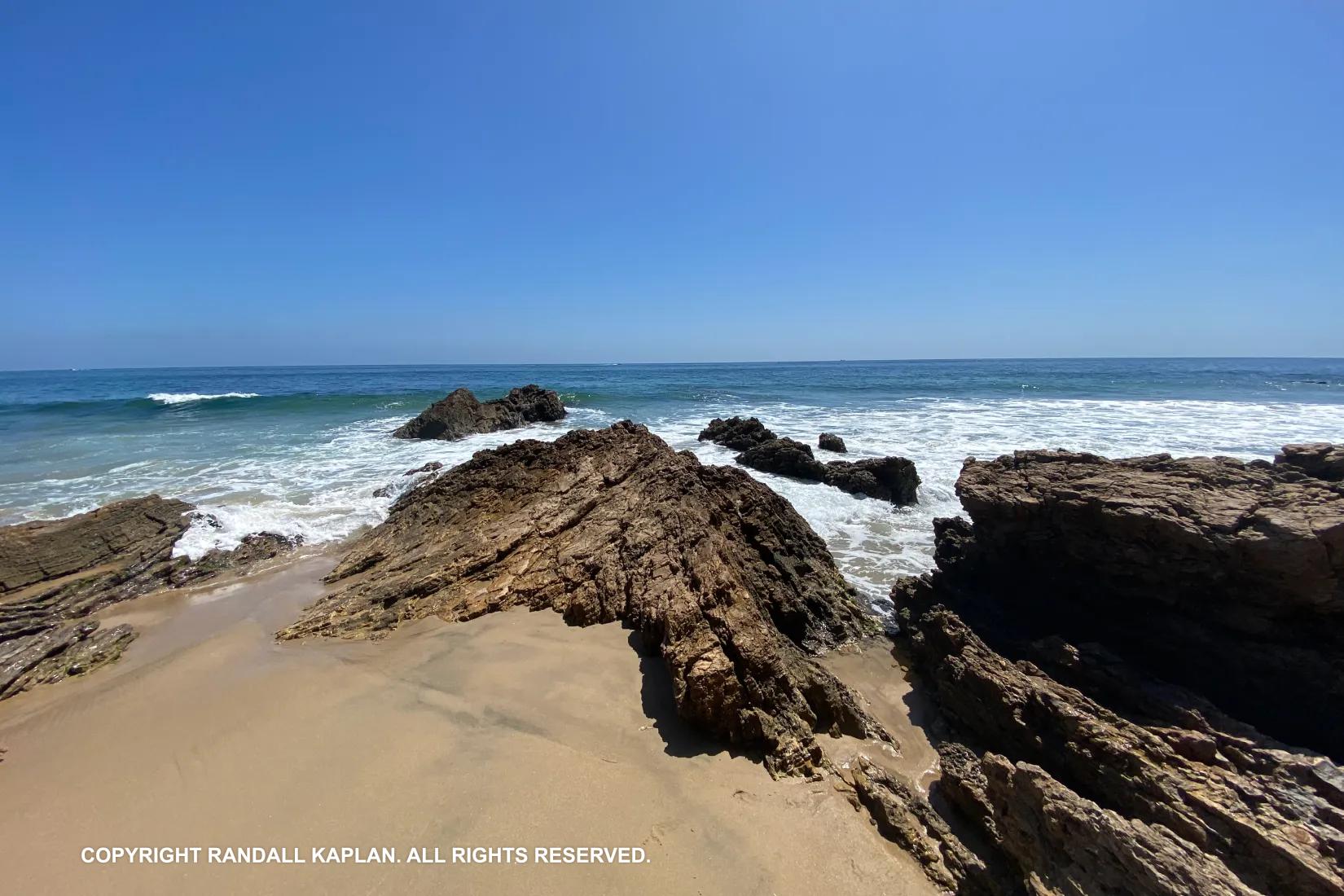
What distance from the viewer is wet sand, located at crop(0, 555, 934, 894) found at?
2.64 metres

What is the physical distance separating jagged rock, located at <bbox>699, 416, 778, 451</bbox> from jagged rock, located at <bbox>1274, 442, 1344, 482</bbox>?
31.5ft

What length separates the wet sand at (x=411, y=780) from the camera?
2645mm

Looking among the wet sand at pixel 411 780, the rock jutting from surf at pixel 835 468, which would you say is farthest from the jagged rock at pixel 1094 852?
the rock jutting from surf at pixel 835 468

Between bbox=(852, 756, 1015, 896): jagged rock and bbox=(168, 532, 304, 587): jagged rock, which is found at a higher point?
bbox=(168, 532, 304, 587): jagged rock

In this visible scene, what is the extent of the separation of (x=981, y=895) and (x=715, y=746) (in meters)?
1.54

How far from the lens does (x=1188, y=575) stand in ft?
13.9

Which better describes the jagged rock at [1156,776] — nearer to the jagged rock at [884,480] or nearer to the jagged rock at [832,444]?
the jagged rock at [884,480]

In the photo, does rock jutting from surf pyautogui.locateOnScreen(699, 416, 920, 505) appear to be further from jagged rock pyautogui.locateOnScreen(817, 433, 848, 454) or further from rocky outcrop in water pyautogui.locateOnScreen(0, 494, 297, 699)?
rocky outcrop in water pyautogui.locateOnScreen(0, 494, 297, 699)

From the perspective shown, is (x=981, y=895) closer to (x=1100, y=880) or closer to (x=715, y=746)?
(x=1100, y=880)

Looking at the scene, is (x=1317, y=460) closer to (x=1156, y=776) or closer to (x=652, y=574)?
Result: (x=1156, y=776)

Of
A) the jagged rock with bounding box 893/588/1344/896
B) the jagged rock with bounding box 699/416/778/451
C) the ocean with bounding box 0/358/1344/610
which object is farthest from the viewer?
the jagged rock with bounding box 699/416/778/451

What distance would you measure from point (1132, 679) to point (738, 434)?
11.8m

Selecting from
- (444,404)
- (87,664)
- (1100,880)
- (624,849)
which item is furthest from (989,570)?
(444,404)

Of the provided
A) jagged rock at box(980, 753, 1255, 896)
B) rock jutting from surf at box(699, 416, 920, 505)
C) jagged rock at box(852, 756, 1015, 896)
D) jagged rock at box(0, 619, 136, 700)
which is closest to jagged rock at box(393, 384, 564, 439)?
rock jutting from surf at box(699, 416, 920, 505)
